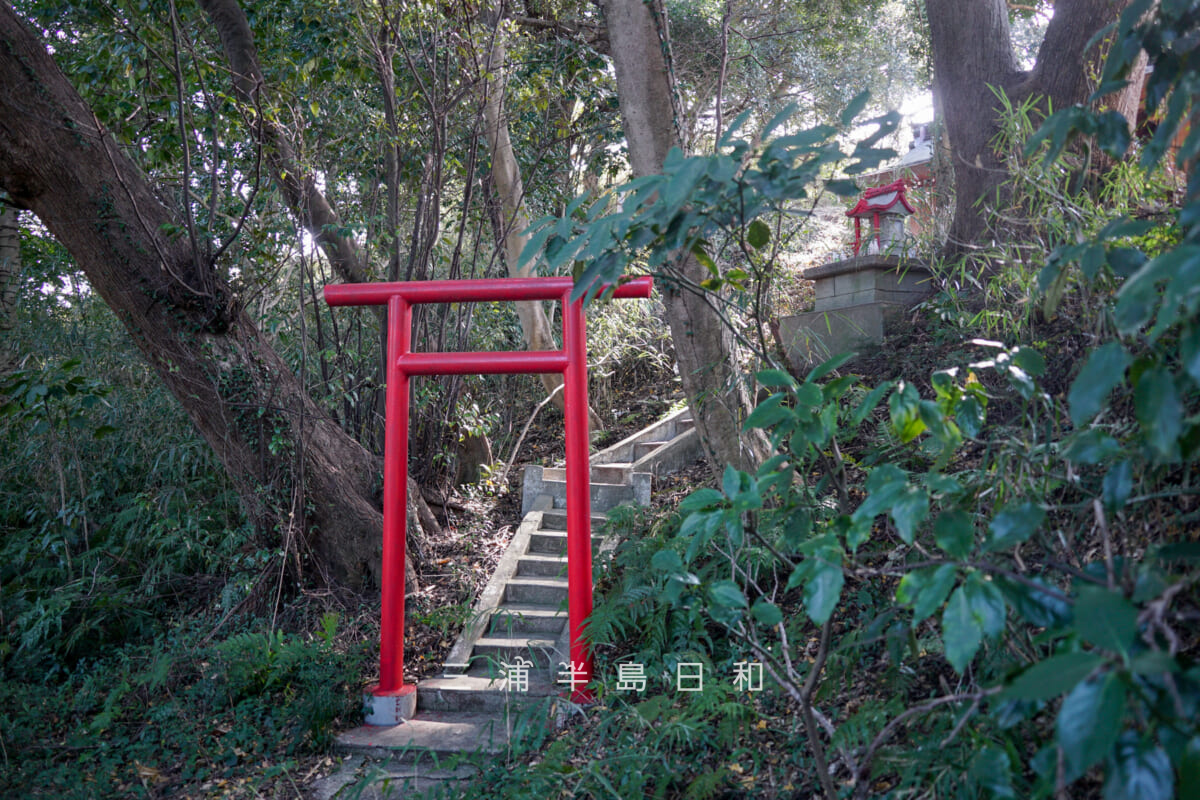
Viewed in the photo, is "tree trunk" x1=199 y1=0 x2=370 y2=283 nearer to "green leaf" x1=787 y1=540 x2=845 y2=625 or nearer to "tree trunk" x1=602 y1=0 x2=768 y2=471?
"tree trunk" x1=602 y1=0 x2=768 y2=471

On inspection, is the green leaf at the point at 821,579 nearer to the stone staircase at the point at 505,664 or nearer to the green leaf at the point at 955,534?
the green leaf at the point at 955,534

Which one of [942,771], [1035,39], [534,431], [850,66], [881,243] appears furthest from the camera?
[1035,39]

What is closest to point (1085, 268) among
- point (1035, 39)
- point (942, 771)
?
point (942, 771)

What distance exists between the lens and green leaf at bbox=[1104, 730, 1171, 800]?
0.75 metres

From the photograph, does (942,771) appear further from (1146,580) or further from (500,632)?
(500,632)

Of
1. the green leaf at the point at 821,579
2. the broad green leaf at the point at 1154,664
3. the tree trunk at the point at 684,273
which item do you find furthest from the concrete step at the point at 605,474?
the broad green leaf at the point at 1154,664

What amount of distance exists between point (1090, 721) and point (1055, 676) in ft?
0.19

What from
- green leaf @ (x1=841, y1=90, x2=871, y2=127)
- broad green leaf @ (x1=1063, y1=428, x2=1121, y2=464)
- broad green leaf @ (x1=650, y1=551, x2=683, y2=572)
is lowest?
broad green leaf @ (x1=650, y1=551, x2=683, y2=572)

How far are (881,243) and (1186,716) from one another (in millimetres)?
4571

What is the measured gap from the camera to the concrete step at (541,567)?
4.29 m

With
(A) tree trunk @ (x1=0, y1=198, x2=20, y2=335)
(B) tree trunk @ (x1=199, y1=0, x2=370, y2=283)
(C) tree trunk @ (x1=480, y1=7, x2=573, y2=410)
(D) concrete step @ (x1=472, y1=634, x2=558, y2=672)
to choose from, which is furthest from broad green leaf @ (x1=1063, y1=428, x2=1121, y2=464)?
(A) tree trunk @ (x1=0, y1=198, x2=20, y2=335)

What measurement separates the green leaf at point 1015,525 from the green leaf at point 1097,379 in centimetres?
19

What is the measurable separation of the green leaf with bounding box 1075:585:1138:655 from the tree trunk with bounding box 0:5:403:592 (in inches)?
152

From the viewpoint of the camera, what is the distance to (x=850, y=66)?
32.1 ft
